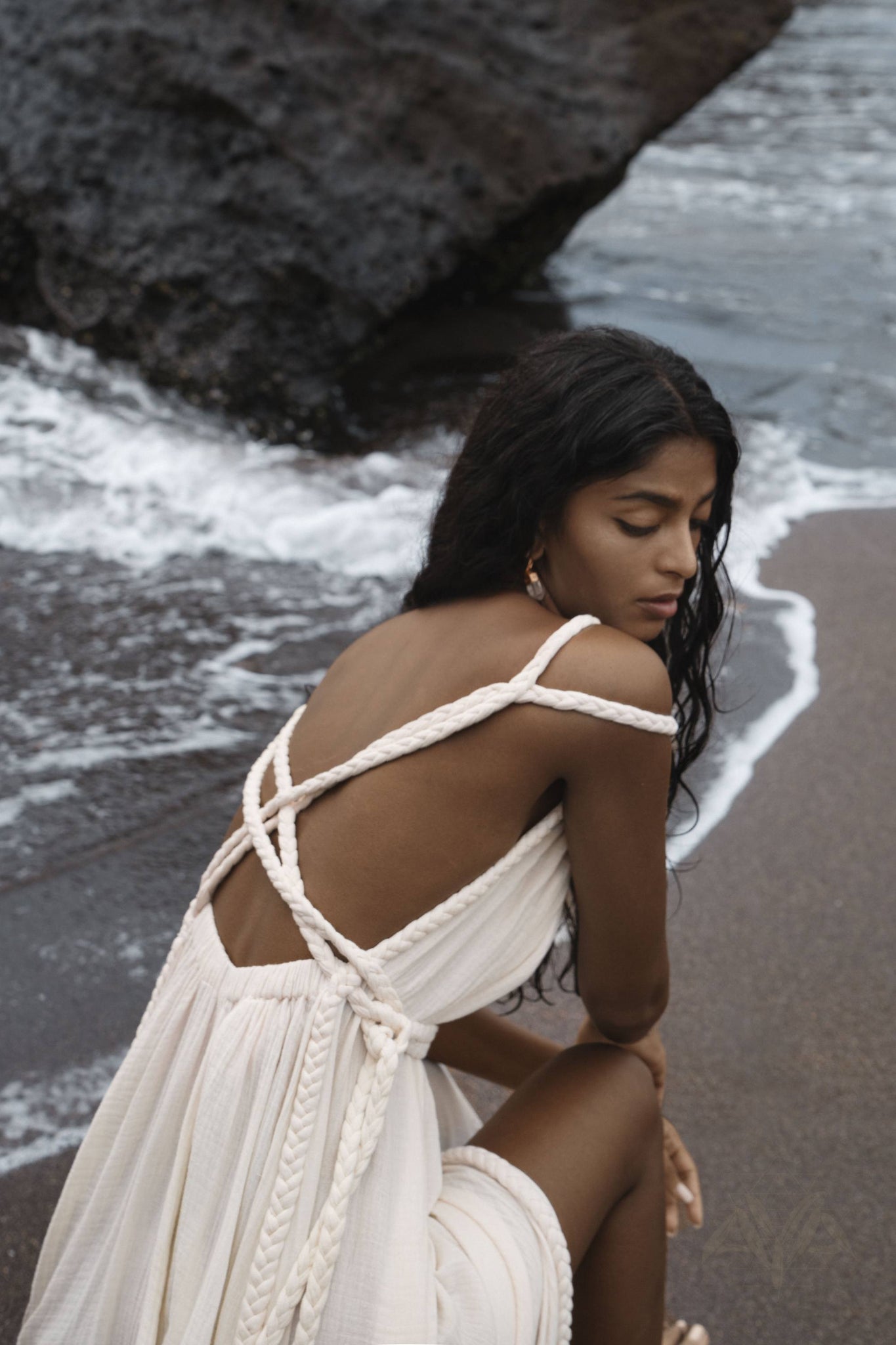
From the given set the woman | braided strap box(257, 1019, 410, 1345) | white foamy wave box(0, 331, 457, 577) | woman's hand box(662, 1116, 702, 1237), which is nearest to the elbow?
the woman

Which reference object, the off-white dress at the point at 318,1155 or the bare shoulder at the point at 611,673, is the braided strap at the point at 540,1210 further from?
the bare shoulder at the point at 611,673

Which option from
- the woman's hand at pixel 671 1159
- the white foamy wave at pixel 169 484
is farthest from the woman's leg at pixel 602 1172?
the white foamy wave at pixel 169 484

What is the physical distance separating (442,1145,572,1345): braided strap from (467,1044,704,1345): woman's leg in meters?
0.02

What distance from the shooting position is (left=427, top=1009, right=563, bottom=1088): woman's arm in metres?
2.14

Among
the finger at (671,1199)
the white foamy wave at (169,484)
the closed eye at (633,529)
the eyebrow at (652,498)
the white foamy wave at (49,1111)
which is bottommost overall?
the white foamy wave at (169,484)

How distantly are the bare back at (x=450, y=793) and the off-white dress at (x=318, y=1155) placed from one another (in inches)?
0.8

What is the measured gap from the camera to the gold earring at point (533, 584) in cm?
189

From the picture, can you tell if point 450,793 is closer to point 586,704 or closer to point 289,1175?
point 586,704

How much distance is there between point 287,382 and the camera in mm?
6102

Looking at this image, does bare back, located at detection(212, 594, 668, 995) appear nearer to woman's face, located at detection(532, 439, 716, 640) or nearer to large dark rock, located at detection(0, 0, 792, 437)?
woman's face, located at detection(532, 439, 716, 640)

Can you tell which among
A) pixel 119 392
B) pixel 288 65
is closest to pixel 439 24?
pixel 288 65

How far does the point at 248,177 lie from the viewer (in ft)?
20.1

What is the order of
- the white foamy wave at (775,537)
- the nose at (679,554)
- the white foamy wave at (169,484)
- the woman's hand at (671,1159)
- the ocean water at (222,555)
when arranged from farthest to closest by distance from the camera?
the white foamy wave at (169,484) < the white foamy wave at (775,537) < the ocean water at (222,555) < the woman's hand at (671,1159) < the nose at (679,554)

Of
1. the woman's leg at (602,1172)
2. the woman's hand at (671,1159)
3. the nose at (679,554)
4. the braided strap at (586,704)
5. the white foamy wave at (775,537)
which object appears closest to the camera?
the braided strap at (586,704)
